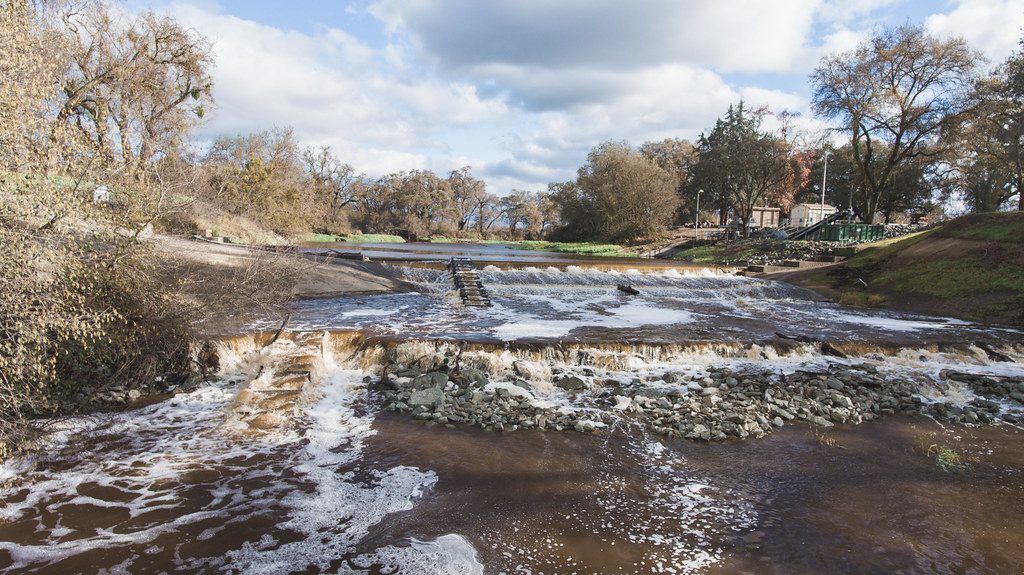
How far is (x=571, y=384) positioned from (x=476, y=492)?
153 inches

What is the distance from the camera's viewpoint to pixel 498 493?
18.8 ft

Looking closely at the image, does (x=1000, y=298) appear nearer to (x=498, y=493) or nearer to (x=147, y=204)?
(x=498, y=493)

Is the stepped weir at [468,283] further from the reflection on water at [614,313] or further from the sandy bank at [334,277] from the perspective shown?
the sandy bank at [334,277]

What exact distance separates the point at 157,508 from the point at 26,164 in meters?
3.44

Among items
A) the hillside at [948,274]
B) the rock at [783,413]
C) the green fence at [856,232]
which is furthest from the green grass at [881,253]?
the rock at [783,413]

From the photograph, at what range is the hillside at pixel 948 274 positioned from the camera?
55.7ft

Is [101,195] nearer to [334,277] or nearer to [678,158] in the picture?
[334,277]

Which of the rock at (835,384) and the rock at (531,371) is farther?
the rock at (531,371)

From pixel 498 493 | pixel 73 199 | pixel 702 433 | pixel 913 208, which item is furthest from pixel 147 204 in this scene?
pixel 913 208

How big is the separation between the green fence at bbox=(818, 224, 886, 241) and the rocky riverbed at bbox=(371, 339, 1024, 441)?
79.7 feet

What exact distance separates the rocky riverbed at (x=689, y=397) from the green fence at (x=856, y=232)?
79.7ft

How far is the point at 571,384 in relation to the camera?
9297 mm

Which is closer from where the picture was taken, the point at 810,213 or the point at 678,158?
the point at 810,213

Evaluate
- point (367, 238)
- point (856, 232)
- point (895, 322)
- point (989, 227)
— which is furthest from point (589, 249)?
point (895, 322)
